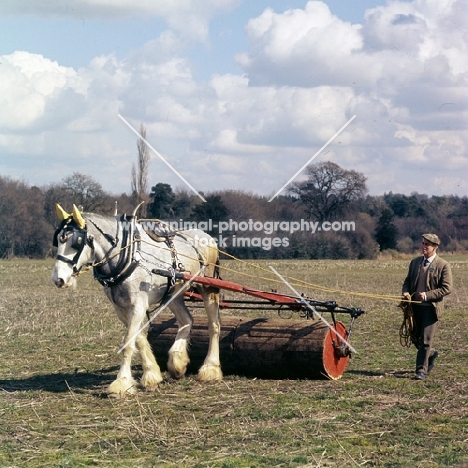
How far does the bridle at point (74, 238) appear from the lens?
8.41 meters

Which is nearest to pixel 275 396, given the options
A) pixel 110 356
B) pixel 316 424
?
pixel 316 424

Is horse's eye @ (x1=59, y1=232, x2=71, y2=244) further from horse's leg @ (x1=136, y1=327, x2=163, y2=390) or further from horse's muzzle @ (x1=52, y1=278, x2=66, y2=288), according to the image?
horse's leg @ (x1=136, y1=327, x2=163, y2=390)

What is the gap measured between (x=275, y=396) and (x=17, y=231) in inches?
1511

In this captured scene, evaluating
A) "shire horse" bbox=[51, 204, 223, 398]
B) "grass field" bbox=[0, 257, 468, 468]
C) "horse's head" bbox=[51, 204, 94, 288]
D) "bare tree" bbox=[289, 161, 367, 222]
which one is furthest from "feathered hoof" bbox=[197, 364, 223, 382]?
"bare tree" bbox=[289, 161, 367, 222]

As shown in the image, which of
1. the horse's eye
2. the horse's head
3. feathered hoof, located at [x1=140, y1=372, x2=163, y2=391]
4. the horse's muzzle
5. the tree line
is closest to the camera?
the horse's muzzle

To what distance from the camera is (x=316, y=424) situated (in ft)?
23.0

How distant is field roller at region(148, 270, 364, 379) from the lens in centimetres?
932

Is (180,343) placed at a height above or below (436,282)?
below

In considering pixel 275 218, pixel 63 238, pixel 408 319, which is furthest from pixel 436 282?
pixel 275 218

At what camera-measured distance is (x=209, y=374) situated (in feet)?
31.2

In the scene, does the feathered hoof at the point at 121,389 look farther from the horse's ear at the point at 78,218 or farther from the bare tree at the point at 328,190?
the bare tree at the point at 328,190

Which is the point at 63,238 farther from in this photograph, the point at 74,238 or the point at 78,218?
the point at 78,218

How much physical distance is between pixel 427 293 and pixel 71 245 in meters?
4.27

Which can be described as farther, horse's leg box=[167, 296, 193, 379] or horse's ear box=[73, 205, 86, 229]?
horse's leg box=[167, 296, 193, 379]
